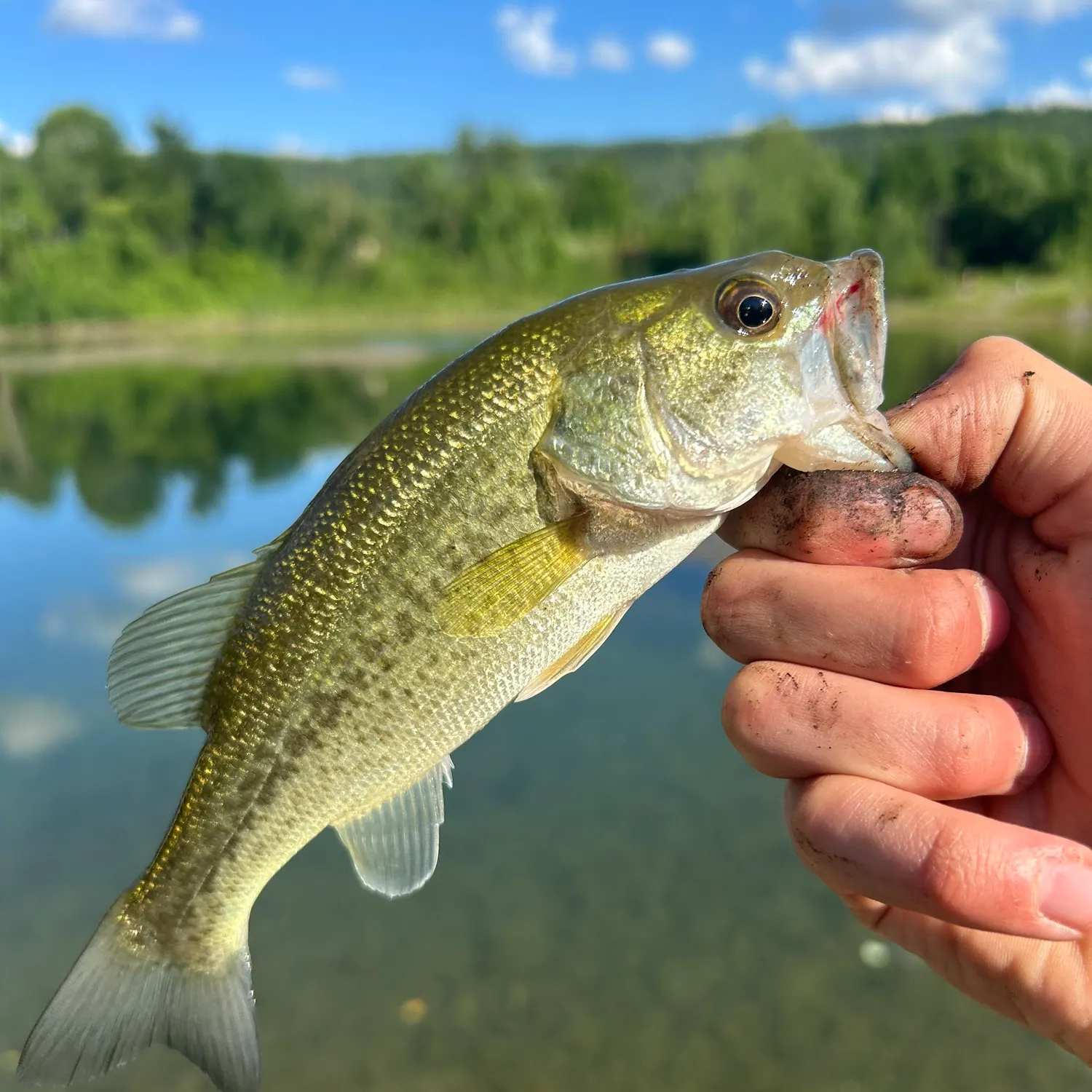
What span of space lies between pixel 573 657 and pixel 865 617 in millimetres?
768

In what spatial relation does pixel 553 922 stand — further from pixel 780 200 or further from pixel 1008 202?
pixel 1008 202

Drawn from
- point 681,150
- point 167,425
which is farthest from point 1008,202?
point 681,150

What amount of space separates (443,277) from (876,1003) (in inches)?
2396

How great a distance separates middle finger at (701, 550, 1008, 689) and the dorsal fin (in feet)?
4.33

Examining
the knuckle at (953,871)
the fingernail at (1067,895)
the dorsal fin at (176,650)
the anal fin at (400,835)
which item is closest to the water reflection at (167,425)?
the dorsal fin at (176,650)

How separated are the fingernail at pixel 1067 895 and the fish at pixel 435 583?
3.16ft

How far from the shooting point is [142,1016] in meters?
2.37

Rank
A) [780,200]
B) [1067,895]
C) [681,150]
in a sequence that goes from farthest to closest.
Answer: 1. [681,150]
2. [780,200]
3. [1067,895]

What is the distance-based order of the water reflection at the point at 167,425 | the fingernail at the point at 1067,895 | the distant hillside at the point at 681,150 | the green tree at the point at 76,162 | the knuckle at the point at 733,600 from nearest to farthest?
the fingernail at the point at 1067,895 < the knuckle at the point at 733,600 < the water reflection at the point at 167,425 < the green tree at the point at 76,162 < the distant hillside at the point at 681,150

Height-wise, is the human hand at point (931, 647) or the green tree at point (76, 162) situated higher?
the green tree at point (76, 162)

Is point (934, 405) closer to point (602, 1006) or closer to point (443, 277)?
point (602, 1006)

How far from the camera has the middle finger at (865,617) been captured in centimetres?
204

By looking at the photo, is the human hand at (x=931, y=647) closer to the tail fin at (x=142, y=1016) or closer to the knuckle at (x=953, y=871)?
the knuckle at (x=953, y=871)

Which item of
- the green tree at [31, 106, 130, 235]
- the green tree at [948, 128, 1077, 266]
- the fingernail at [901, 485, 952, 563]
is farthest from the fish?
the green tree at [31, 106, 130, 235]
